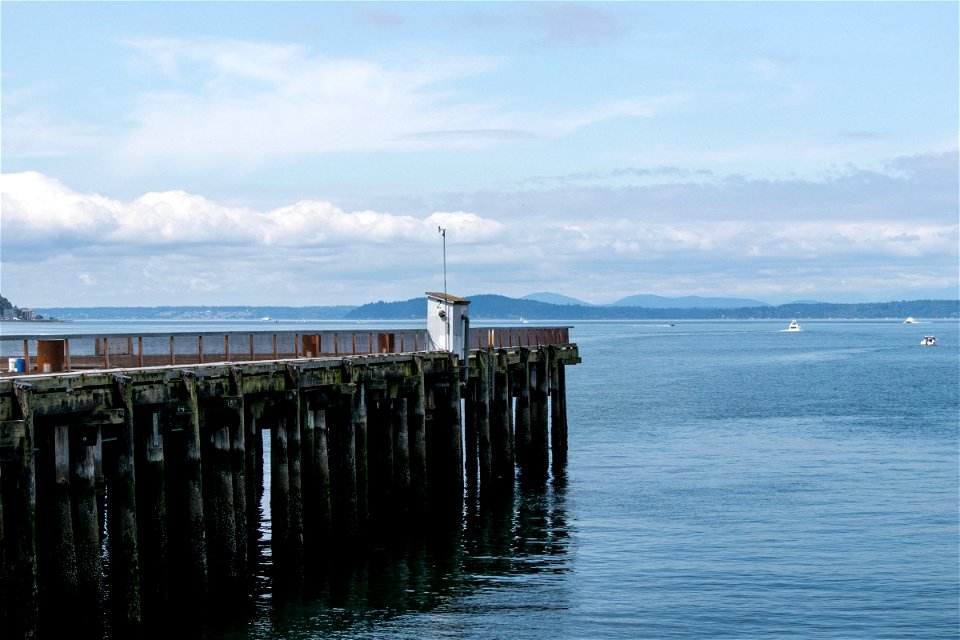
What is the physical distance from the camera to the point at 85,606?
2077 cm

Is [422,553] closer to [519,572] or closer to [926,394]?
[519,572]

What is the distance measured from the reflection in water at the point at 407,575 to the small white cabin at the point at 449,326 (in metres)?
5.19

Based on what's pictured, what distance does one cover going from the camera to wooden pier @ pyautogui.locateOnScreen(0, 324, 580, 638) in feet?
67.7

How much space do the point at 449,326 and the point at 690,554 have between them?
10834 mm

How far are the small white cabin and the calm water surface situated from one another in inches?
212

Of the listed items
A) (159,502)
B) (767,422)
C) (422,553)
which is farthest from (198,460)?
(767,422)

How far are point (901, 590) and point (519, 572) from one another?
29.4ft

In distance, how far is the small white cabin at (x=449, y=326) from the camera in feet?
128

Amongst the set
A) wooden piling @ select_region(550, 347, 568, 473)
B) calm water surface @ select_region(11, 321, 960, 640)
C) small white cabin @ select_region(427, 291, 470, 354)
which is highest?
small white cabin @ select_region(427, 291, 470, 354)

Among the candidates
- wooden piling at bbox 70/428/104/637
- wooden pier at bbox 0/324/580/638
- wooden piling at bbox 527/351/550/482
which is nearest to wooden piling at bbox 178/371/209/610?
wooden pier at bbox 0/324/580/638

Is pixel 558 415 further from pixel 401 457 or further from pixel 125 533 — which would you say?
pixel 125 533

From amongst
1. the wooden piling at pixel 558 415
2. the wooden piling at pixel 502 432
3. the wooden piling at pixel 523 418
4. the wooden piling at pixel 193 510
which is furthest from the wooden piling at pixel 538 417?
the wooden piling at pixel 193 510

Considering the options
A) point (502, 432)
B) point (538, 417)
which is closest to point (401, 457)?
point (502, 432)

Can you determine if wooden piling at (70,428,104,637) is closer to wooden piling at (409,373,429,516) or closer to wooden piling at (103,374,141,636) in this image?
wooden piling at (103,374,141,636)
